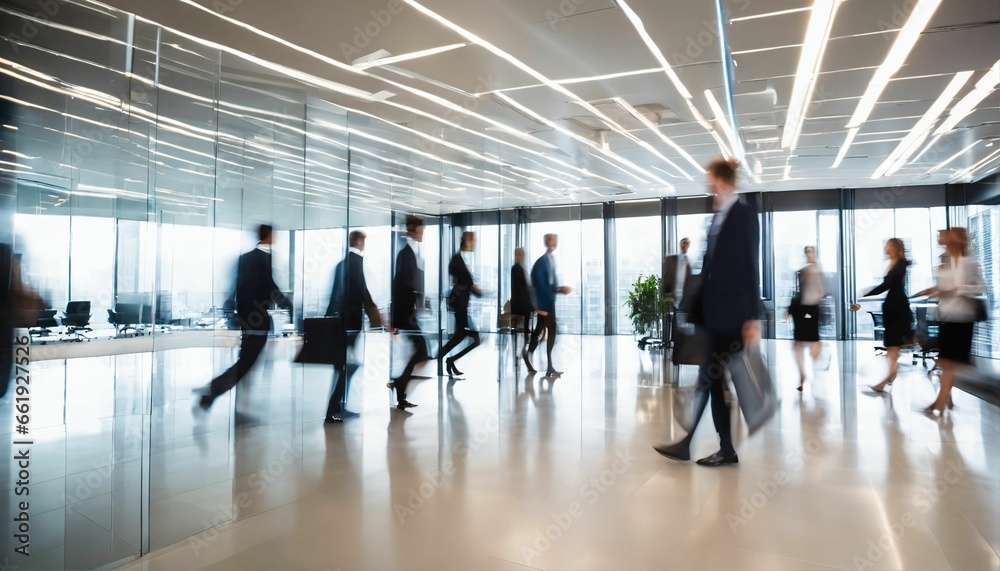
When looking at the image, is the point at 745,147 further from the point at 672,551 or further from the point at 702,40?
the point at 672,551

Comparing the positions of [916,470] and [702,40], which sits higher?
[702,40]

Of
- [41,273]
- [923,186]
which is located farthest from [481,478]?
[923,186]

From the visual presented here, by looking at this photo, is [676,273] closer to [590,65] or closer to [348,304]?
[590,65]

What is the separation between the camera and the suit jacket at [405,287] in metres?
4.91

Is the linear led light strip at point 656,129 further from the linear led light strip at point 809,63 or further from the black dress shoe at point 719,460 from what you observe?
the black dress shoe at point 719,460

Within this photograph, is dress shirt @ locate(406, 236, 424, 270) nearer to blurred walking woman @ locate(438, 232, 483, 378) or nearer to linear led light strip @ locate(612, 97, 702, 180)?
blurred walking woman @ locate(438, 232, 483, 378)

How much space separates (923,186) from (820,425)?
1145cm

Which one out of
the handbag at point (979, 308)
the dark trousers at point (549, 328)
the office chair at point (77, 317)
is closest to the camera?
the office chair at point (77, 317)

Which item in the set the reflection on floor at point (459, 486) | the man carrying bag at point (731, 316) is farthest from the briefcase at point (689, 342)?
the reflection on floor at point (459, 486)

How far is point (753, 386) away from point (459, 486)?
1856 mm

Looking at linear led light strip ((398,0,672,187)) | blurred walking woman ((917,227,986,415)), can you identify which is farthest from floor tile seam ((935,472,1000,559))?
linear led light strip ((398,0,672,187))

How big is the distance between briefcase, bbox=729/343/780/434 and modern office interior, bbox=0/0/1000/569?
337 millimetres

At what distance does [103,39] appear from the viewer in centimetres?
230

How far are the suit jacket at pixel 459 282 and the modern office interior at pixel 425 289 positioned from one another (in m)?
0.08
